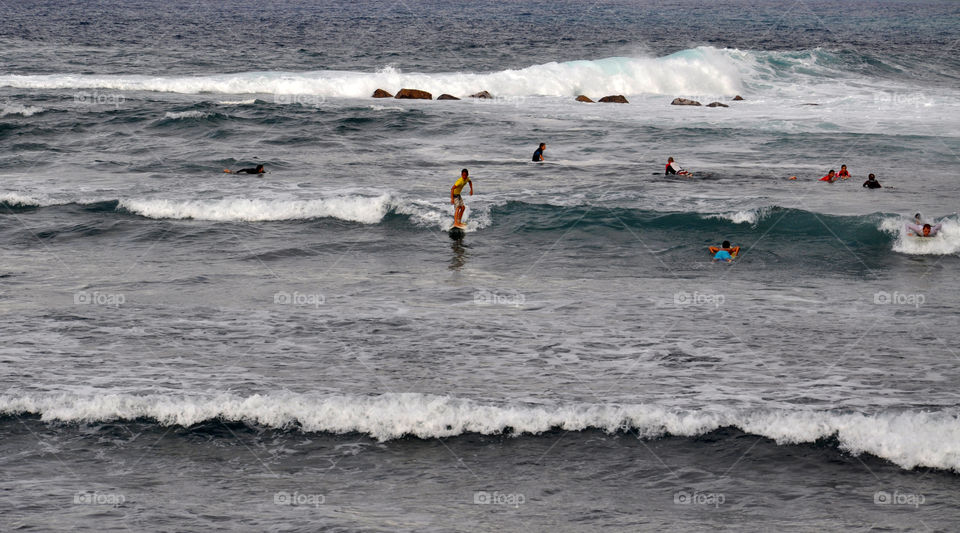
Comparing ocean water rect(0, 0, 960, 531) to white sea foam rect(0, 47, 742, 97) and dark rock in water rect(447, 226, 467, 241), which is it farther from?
white sea foam rect(0, 47, 742, 97)

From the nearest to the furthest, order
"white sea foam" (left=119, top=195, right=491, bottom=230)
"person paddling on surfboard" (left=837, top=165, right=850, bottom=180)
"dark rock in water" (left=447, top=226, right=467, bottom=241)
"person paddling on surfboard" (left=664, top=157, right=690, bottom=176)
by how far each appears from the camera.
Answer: "dark rock in water" (left=447, top=226, right=467, bottom=241) → "white sea foam" (left=119, top=195, right=491, bottom=230) → "person paddling on surfboard" (left=837, top=165, right=850, bottom=180) → "person paddling on surfboard" (left=664, top=157, right=690, bottom=176)

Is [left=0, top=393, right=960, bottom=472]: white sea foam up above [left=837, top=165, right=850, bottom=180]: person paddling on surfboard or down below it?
below

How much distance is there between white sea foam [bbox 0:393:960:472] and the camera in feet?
38.3

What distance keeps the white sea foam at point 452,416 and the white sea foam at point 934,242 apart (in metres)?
10.2

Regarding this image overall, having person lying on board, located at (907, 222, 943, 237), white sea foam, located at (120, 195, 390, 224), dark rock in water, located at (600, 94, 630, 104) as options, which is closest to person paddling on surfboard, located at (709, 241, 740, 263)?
person lying on board, located at (907, 222, 943, 237)

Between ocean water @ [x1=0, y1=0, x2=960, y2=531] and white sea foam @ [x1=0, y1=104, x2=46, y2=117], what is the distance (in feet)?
1.42

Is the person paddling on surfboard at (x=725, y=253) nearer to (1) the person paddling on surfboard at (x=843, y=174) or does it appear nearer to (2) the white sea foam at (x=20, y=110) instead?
(1) the person paddling on surfboard at (x=843, y=174)

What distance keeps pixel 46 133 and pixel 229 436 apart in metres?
27.4

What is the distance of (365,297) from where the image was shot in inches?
693

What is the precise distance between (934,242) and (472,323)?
11.7m

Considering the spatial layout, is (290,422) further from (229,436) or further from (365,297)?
(365,297)

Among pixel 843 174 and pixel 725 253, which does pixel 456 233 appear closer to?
pixel 725 253

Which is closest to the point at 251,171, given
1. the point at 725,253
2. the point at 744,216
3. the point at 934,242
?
the point at 744,216

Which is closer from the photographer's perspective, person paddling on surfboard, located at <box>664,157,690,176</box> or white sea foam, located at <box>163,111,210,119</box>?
person paddling on surfboard, located at <box>664,157,690,176</box>
